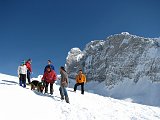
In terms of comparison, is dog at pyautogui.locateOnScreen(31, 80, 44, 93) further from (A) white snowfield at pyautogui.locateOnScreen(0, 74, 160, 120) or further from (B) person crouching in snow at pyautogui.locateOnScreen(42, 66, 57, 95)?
(A) white snowfield at pyautogui.locateOnScreen(0, 74, 160, 120)

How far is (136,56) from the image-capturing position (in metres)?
162

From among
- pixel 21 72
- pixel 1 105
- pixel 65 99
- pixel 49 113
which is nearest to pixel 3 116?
pixel 1 105

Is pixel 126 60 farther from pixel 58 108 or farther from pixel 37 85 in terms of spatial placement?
pixel 58 108

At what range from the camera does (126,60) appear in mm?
168625

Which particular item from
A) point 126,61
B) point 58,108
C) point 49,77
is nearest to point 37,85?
point 49,77

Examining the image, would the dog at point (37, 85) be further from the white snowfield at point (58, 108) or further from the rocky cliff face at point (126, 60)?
the rocky cliff face at point (126, 60)

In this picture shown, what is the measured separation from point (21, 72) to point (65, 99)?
12.8 feet

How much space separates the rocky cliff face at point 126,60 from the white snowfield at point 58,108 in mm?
110875

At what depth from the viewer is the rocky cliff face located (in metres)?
144

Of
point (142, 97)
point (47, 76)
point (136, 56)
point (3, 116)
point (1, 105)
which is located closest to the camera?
point (3, 116)

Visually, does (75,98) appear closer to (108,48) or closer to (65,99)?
(65,99)

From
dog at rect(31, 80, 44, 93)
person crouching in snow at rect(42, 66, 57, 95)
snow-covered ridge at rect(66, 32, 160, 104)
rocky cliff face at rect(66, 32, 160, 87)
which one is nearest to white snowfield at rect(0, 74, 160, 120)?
dog at rect(31, 80, 44, 93)

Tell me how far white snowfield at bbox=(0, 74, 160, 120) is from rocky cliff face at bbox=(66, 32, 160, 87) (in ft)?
364

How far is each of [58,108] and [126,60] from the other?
15193 cm
